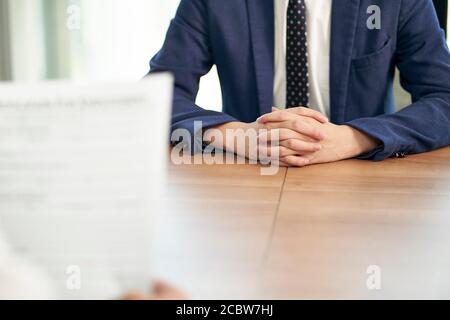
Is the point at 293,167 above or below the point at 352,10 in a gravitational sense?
below

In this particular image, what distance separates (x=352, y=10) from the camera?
1294mm

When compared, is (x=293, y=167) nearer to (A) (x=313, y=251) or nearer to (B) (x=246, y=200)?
(B) (x=246, y=200)

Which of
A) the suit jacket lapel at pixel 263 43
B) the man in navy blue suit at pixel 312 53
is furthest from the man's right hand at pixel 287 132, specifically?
the suit jacket lapel at pixel 263 43

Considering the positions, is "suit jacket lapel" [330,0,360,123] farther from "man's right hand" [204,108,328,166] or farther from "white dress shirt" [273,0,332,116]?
"man's right hand" [204,108,328,166]

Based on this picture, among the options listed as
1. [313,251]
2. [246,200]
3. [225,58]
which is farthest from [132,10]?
[313,251]

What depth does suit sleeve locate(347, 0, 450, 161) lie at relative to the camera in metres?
1.08

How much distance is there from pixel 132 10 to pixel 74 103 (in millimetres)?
2828

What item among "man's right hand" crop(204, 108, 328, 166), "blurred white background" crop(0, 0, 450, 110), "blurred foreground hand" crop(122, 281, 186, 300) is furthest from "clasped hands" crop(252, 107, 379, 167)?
"blurred white background" crop(0, 0, 450, 110)

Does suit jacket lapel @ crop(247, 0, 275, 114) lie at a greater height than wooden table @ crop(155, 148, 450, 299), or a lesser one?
greater

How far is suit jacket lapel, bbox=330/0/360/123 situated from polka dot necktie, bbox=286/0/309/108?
0.06m

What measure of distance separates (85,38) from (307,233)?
274cm

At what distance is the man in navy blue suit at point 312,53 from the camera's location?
4.25ft

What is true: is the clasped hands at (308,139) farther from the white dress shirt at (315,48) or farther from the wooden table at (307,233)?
the white dress shirt at (315,48)
